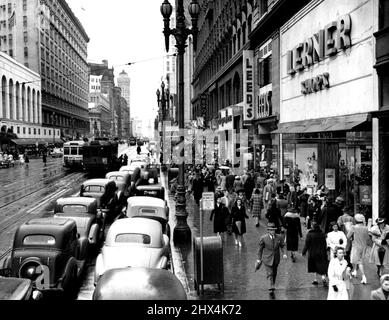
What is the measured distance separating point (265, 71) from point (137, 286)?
28.4m

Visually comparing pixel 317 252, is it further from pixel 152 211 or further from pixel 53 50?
pixel 53 50

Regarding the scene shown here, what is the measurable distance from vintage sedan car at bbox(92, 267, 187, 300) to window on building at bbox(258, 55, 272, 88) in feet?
85.5

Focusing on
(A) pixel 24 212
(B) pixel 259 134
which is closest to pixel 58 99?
(B) pixel 259 134

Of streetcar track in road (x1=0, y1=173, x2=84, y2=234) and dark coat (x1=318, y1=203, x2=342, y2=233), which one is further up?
dark coat (x1=318, y1=203, x2=342, y2=233)

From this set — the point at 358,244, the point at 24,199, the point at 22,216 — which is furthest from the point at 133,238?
the point at 24,199

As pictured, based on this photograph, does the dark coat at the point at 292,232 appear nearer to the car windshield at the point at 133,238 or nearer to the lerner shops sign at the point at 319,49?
the car windshield at the point at 133,238

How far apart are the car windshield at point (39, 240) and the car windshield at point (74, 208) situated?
4.79 m

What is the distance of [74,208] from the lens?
16.1 meters

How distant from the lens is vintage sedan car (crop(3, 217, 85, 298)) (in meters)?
10.5

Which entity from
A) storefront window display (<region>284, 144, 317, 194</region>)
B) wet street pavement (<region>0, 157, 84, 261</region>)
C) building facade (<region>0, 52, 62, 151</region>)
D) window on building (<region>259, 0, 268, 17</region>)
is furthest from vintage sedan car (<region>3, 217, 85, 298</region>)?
building facade (<region>0, 52, 62, 151</region>)

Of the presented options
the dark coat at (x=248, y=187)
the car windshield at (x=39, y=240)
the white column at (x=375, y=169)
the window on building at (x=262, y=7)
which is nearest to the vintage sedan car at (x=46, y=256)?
the car windshield at (x=39, y=240)

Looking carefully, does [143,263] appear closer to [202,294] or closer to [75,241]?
[202,294]

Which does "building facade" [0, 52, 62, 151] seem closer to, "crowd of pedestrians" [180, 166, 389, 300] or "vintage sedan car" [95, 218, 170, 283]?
"crowd of pedestrians" [180, 166, 389, 300]

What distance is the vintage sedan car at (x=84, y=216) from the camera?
14640 mm
